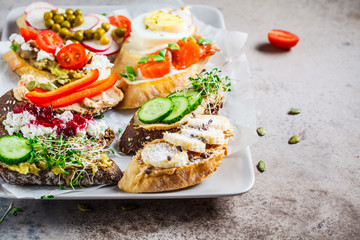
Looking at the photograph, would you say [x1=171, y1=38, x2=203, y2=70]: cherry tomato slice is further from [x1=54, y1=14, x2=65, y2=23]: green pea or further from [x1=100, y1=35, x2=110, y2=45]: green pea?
[x1=54, y1=14, x2=65, y2=23]: green pea

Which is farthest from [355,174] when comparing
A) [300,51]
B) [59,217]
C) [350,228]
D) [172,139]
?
[59,217]

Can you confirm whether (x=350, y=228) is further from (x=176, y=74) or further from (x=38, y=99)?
(x=38, y=99)

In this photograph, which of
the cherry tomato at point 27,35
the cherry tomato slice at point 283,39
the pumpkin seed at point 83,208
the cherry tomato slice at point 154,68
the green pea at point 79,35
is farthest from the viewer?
the cherry tomato slice at point 283,39

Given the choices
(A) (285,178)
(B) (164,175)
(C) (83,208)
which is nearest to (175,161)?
(B) (164,175)

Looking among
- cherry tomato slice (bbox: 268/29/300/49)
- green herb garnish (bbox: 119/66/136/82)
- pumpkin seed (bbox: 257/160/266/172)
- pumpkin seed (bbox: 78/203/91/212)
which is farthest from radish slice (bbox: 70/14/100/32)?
pumpkin seed (bbox: 257/160/266/172)

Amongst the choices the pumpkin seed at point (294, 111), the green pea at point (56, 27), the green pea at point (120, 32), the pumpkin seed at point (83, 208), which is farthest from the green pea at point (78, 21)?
the pumpkin seed at point (294, 111)

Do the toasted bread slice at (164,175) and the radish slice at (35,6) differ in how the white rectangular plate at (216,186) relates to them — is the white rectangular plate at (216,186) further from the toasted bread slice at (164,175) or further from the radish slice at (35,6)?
the radish slice at (35,6)
